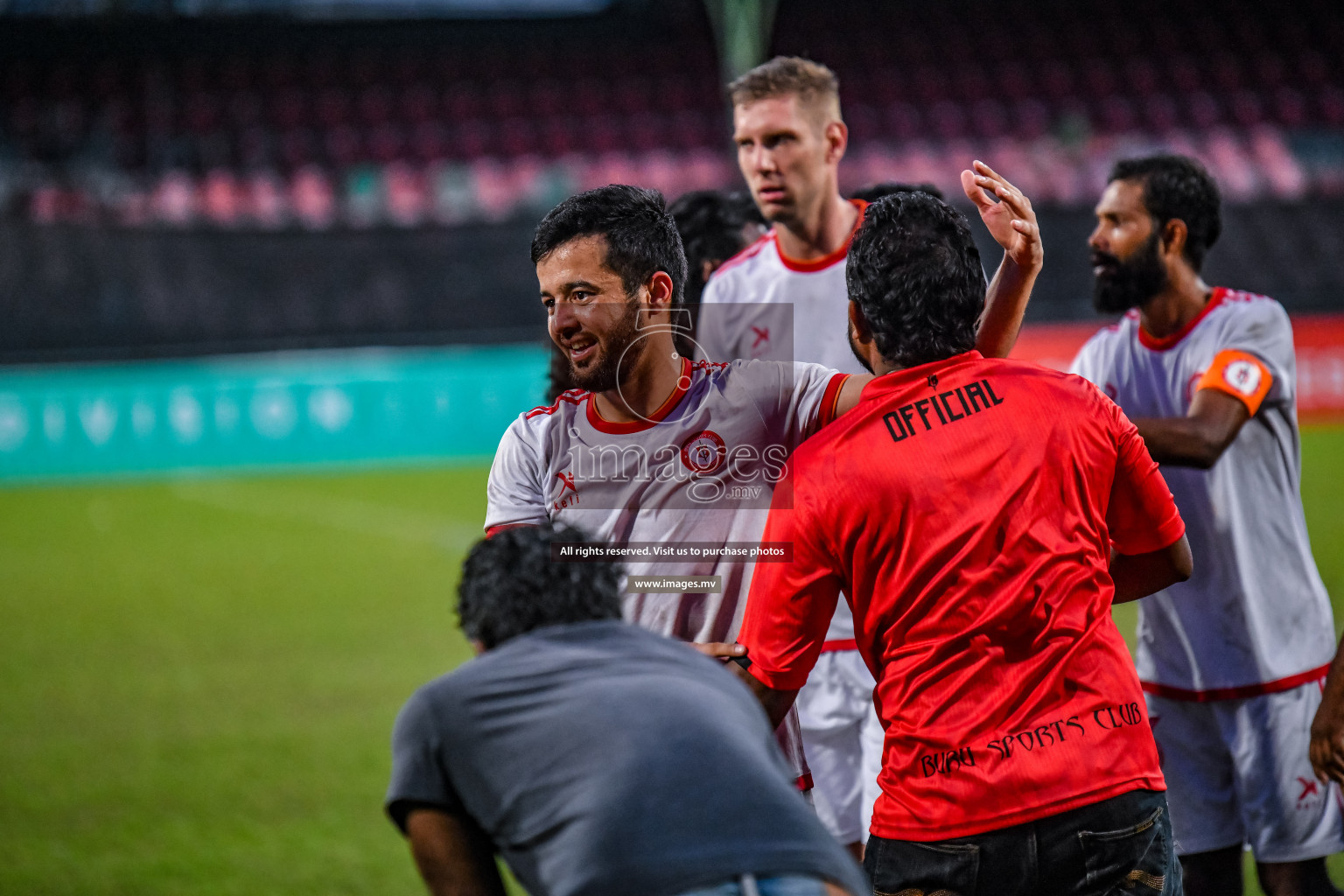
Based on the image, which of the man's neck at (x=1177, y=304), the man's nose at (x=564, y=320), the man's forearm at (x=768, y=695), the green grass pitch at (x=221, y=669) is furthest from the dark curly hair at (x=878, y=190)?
the green grass pitch at (x=221, y=669)

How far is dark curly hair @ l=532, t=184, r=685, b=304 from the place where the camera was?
2.50 m

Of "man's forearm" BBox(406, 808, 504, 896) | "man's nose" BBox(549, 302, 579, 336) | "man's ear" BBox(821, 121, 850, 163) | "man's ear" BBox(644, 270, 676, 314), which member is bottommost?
"man's forearm" BBox(406, 808, 504, 896)

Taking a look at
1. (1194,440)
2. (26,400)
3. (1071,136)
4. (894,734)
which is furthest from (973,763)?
(1071,136)

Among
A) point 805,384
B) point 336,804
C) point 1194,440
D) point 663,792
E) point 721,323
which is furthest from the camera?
point 336,804

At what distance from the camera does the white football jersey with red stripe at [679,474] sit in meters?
2.53

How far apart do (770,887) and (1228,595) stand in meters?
2.03

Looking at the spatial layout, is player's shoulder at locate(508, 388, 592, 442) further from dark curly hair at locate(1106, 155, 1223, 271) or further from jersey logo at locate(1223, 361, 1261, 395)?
dark curly hair at locate(1106, 155, 1223, 271)

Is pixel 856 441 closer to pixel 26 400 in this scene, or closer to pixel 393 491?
pixel 393 491

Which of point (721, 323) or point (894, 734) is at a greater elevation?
point (721, 323)

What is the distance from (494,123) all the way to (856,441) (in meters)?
18.5

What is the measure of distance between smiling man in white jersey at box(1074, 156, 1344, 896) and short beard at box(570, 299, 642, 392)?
1525 mm

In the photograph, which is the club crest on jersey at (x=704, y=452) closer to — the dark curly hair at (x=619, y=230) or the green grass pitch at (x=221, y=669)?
the dark curly hair at (x=619, y=230)

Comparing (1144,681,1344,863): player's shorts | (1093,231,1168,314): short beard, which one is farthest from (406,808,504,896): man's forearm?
(1093,231,1168,314): short beard

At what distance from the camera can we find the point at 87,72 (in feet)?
62.3
